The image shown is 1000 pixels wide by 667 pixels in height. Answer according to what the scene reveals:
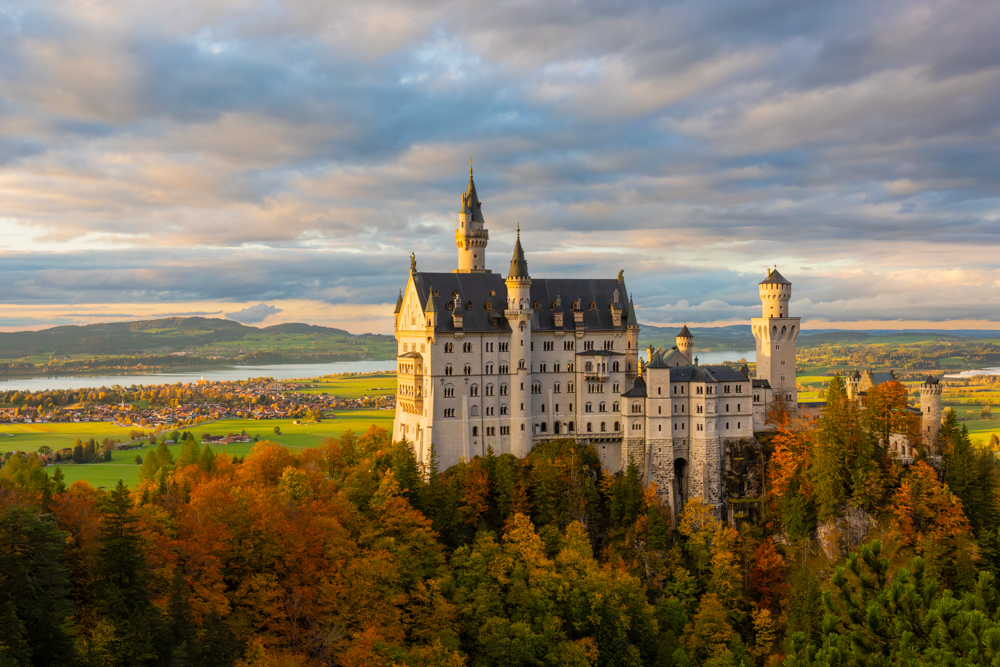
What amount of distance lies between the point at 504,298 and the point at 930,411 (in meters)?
46.4

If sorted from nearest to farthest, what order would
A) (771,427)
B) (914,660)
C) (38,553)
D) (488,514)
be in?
(914,660) → (38,553) → (488,514) → (771,427)

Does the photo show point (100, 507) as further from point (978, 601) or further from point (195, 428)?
point (195, 428)

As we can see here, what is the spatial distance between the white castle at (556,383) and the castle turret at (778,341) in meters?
4.12

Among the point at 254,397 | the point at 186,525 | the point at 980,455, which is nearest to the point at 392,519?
the point at 186,525

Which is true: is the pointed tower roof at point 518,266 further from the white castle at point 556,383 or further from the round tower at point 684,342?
the round tower at point 684,342

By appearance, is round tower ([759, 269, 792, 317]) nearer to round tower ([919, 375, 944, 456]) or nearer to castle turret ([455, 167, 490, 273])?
round tower ([919, 375, 944, 456])

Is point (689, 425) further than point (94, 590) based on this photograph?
Yes

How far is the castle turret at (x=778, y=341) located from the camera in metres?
93.9

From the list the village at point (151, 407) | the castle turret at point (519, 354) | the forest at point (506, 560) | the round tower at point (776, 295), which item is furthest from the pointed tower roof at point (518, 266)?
the village at point (151, 407)

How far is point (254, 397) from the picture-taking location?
7707 inches

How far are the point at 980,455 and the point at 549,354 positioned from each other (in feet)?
148

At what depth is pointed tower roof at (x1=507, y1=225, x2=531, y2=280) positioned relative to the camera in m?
83.2

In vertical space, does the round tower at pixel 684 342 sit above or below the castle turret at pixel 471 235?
below

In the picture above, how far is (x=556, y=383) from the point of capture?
86.2 meters
